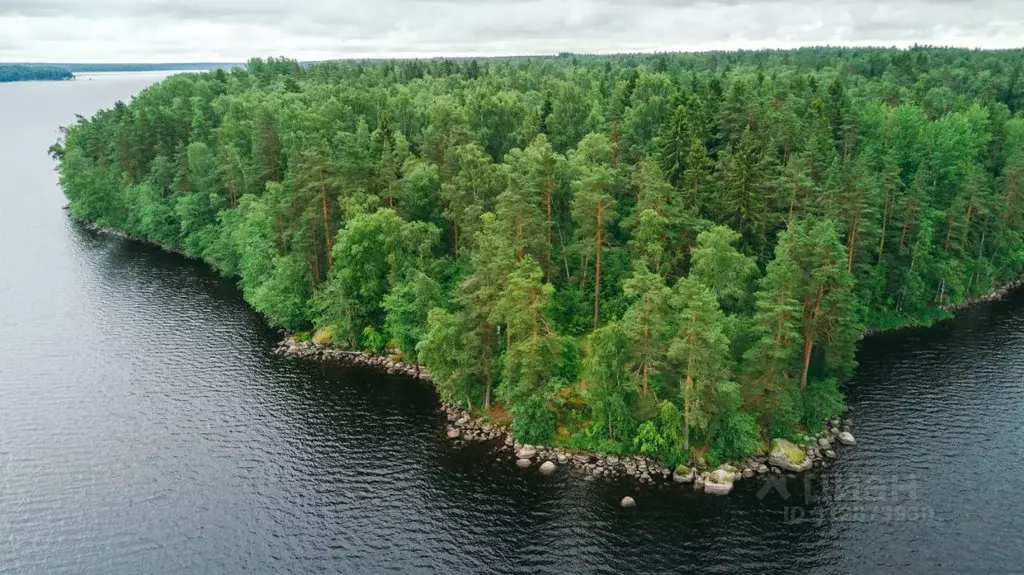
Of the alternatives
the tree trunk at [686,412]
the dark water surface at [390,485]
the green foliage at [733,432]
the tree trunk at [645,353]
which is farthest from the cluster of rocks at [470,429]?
the green foliage at [733,432]

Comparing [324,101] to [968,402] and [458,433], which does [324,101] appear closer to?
[458,433]

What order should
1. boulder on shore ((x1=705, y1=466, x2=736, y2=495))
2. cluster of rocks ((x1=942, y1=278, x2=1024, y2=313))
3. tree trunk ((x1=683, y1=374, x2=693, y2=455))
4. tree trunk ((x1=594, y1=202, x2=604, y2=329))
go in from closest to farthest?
boulder on shore ((x1=705, y1=466, x2=736, y2=495)) < tree trunk ((x1=683, y1=374, x2=693, y2=455)) < tree trunk ((x1=594, y1=202, x2=604, y2=329)) < cluster of rocks ((x1=942, y1=278, x2=1024, y2=313))

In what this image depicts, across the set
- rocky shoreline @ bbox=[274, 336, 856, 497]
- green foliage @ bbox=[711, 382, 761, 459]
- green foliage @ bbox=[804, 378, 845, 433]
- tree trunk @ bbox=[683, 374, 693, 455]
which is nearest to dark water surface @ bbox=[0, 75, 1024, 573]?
rocky shoreline @ bbox=[274, 336, 856, 497]

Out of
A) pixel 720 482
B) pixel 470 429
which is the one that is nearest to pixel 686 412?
pixel 720 482

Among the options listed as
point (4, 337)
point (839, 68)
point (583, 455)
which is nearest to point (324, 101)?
point (4, 337)

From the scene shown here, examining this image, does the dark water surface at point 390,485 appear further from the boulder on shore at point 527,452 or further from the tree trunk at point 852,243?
the tree trunk at point 852,243

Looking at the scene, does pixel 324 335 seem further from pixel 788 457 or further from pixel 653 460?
pixel 788 457

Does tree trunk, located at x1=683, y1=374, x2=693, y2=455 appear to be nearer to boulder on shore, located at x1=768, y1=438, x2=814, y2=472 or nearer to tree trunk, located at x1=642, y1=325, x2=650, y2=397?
tree trunk, located at x1=642, y1=325, x2=650, y2=397

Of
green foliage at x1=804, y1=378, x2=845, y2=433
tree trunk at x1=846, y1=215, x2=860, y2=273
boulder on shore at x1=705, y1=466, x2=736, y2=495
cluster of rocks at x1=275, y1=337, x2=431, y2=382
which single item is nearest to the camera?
boulder on shore at x1=705, y1=466, x2=736, y2=495
